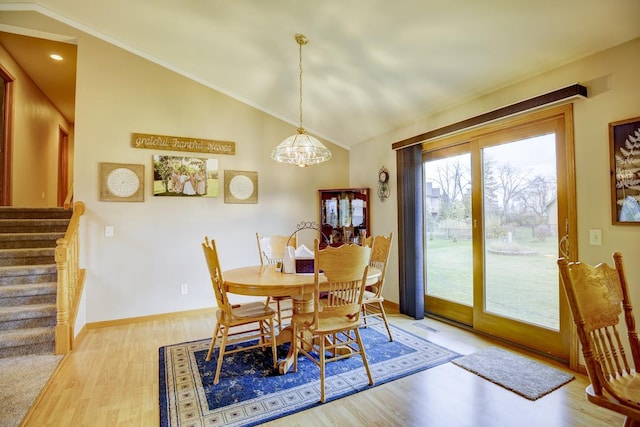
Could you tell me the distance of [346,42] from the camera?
9.31 feet

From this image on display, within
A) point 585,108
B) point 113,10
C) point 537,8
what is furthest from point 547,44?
point 113,10

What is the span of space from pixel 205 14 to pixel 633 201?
12.3ft

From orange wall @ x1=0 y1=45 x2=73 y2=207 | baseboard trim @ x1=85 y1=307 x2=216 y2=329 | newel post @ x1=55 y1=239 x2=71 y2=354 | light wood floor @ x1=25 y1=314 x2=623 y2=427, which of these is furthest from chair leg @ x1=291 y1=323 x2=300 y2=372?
orange wall @ x1=0 y1=45 x2=73 y2=207

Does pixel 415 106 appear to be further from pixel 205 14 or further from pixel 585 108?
pixel 205 14

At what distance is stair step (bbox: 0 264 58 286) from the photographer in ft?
10.3

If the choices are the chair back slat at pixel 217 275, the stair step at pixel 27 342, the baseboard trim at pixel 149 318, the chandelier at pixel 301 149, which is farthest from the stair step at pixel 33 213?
the chandelier at pixel 301 149

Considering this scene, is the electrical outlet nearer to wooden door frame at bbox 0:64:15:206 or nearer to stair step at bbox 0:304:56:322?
stair step at bbox 0:304:56:322

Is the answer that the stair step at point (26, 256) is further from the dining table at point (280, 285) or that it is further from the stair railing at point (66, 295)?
the dining table at point (280, 285)

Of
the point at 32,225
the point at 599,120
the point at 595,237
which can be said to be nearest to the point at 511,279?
the point at 595,237

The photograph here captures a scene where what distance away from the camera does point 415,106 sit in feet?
11.8

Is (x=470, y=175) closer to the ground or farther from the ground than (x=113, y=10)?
closer to the ground

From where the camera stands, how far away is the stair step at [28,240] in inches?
134

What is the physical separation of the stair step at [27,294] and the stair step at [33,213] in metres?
1.10

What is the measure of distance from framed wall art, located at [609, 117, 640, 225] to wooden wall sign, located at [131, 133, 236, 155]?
154 inches
